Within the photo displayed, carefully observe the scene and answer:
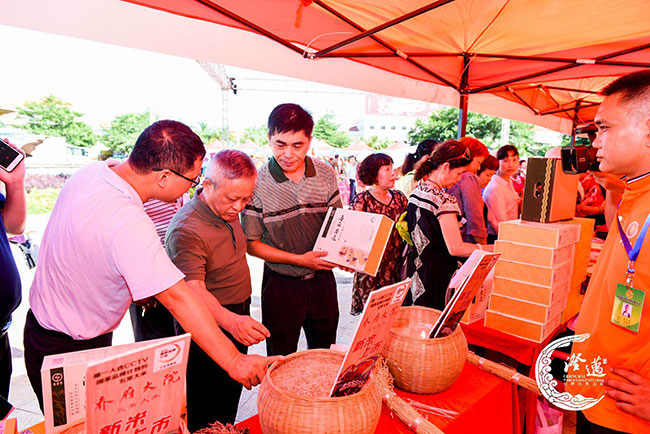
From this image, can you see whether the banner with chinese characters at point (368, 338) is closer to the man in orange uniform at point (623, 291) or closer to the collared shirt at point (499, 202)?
the man in orange uniform at point (623, 291)

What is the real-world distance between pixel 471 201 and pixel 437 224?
1.10m

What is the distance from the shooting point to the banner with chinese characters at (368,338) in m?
0.71

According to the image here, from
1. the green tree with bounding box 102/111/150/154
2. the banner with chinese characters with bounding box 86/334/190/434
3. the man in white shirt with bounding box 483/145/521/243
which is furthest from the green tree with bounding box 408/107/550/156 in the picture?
the banner with chinese characters with bounding box 86/334/190/434

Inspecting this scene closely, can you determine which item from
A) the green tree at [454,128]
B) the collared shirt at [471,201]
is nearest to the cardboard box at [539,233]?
the collared shirt at [471,201]

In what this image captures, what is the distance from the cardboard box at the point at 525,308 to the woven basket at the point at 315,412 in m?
0.99

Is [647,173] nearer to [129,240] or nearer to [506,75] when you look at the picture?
[129,240]

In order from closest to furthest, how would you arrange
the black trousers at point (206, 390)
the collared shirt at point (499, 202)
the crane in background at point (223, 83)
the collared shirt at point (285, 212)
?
the black trousers at point (206, 390), the collared shirt at point (285, 212), the collared shirt at point (499, 202), the crane in background at point (223, 83)

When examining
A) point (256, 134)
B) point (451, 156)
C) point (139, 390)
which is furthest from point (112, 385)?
point (256, 134)

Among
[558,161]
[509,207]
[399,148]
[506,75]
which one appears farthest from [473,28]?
[399,148]

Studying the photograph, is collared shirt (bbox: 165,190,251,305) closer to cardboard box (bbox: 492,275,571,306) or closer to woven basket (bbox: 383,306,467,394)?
woven basket (bbox: 383,306,467,394)

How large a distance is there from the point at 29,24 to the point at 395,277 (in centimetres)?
265

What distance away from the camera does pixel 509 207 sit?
346cm

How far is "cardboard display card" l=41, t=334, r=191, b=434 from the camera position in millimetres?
542

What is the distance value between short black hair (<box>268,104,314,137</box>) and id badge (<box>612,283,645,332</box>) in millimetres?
1154
